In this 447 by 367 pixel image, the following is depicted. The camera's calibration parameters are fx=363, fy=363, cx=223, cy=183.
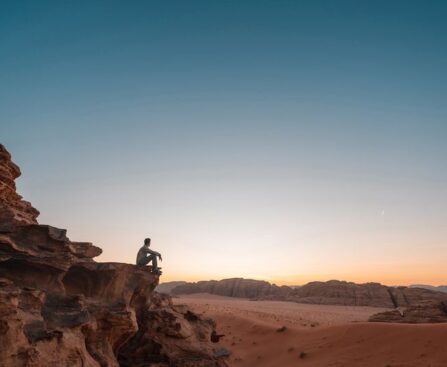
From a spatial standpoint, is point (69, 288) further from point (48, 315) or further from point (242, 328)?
point (242, 328)

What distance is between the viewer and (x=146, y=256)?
16.8 metres

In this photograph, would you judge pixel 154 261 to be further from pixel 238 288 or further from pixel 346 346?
pixel 238 288

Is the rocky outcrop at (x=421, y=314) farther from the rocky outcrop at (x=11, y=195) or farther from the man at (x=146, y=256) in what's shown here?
the rocky outcrop at (x=11, y=195)

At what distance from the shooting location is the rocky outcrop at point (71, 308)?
10242 millimetres

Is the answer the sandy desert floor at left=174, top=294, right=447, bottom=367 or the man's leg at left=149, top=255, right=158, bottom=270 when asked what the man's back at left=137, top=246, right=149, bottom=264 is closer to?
the man's leg at left=149, top=255, right=158, bottom=270

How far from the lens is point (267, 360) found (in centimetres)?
2300

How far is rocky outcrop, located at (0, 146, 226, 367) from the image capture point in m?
10.2

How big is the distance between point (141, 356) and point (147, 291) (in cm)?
285

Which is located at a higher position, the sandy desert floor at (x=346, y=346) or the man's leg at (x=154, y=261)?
the man's leg at (x=154, y=261)

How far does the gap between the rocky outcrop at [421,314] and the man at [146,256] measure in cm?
2238

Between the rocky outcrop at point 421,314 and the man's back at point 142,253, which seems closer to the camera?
the man's back at point 142,253

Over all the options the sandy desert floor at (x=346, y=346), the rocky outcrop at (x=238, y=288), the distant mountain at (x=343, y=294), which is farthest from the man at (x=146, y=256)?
the rocky outcrop at (x=238, y=288)

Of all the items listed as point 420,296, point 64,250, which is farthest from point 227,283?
point 64,250

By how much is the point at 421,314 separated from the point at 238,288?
68.1 m
